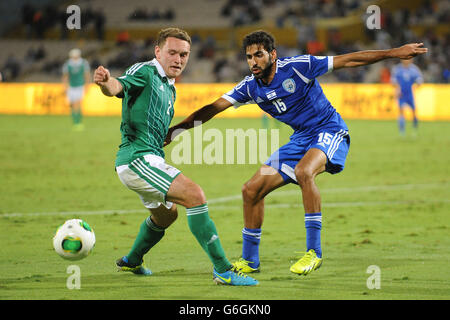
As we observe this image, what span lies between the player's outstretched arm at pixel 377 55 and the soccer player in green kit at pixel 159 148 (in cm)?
143

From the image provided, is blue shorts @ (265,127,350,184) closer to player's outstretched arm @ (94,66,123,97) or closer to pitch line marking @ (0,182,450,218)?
player's outstretched arm @ (94,66,123,97)

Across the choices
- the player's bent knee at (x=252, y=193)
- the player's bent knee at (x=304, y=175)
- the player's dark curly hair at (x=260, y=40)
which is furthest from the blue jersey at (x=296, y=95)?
the player's bent knee at (x=252, y=193)

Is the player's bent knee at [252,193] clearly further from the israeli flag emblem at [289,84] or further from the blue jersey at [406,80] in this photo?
the blue jersey at [406,80]

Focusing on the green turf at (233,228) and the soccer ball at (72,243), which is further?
the soccer ball at (72,243)

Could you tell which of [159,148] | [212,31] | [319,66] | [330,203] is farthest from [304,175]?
[212,31]

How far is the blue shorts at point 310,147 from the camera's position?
6918mm

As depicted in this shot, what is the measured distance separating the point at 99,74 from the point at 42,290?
5.79 ft

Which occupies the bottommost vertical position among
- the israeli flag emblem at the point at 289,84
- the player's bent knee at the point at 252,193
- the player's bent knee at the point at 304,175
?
the player's bent knee at the point at 252,193

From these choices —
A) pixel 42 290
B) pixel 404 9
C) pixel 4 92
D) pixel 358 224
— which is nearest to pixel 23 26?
pixel 4 92

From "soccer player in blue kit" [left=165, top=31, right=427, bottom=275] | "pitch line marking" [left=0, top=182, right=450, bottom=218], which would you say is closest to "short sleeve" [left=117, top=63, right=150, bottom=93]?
"soccer player in blue kit" [left=165, top=31, right=427, bottom=275]

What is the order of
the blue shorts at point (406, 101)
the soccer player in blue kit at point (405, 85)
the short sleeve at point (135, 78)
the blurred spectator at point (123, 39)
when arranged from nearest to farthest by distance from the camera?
the short sleeve at point (135, 78)
the soccer player in blue kit at point (405, 85)
the blue shorts at point (406, 101)
the blurred spectator at point (123, 39)

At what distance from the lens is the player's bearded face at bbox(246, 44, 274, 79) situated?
677 centimetres

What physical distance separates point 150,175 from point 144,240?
90 cm

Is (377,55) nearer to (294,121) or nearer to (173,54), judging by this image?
(294,121)
